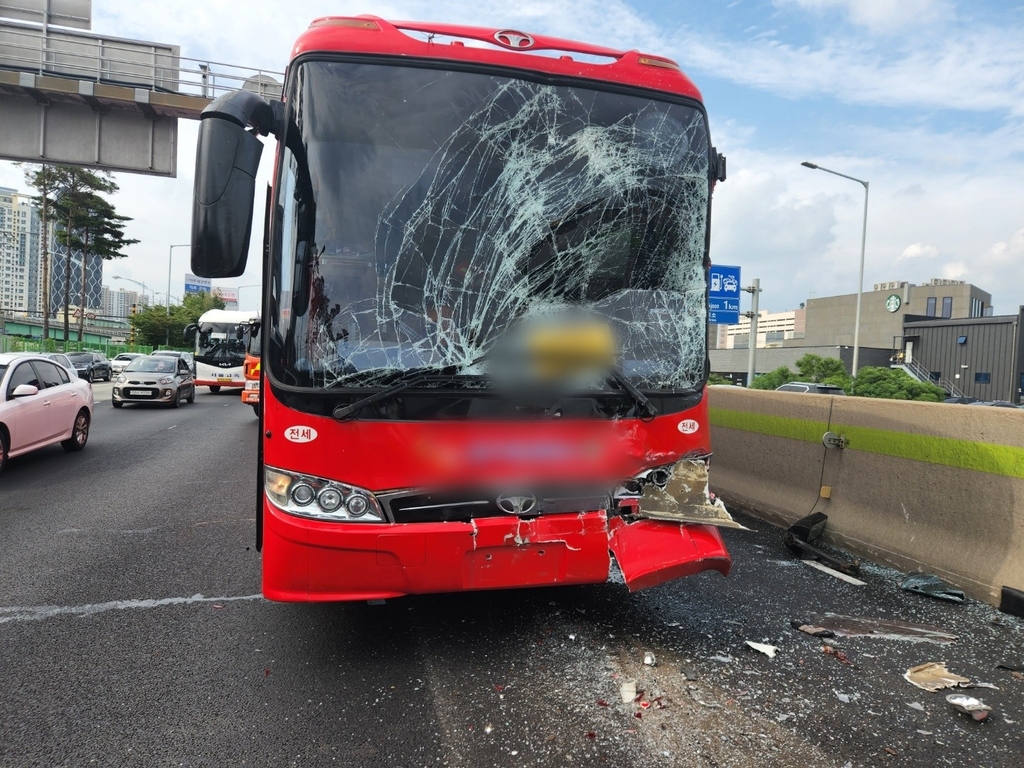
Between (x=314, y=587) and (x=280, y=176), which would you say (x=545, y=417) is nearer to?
(x=314, y=587)

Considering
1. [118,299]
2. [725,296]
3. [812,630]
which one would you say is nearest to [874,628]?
[812,630]

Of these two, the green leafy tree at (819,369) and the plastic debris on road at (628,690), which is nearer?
the plastic debris on road at (628,690)

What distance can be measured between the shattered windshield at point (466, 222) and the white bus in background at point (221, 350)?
2521 cm

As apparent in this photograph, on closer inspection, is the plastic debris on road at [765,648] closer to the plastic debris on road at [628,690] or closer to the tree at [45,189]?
the plastic debris on road at [628,690]

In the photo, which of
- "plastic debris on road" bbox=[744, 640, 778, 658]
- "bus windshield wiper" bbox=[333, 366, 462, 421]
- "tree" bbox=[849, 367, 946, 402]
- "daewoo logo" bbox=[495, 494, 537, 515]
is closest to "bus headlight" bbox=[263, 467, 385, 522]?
"bus windshield wiper" bbox=[333, 366, 462, 421]

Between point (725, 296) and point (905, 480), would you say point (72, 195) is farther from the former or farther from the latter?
point (905, 480)

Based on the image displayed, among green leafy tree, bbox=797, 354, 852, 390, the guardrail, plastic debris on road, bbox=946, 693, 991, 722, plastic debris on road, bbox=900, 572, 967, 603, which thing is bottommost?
plastic debris on road, bbox=946, 693, 991, 722

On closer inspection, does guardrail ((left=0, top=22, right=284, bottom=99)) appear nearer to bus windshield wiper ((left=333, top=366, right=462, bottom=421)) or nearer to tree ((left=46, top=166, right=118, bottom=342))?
bus windshield wiper ((left=333, top=366, right=462, bottom=421))

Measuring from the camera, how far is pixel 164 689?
3.22m

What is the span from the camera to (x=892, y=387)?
25109 mm

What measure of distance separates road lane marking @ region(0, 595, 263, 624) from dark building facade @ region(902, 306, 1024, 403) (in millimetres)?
55849

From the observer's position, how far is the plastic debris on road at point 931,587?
461 cm

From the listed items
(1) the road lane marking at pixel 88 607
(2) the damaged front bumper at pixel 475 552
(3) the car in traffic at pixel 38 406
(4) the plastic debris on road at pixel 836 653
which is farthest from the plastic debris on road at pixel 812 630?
(3) the car in traffic at pixel 38 406

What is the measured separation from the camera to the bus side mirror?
3229 millimetres
